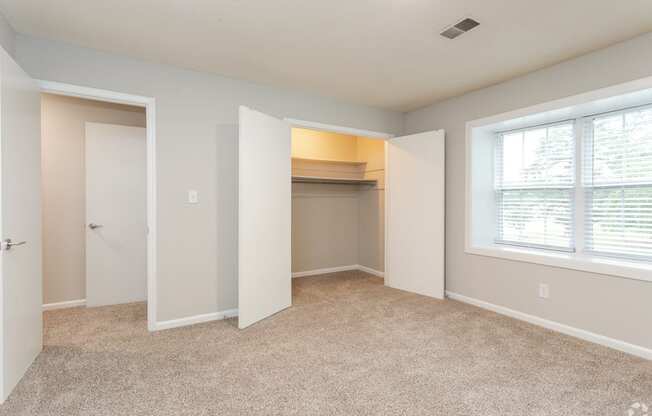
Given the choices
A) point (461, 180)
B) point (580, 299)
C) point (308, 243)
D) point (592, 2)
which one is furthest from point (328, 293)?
point (592, 2)

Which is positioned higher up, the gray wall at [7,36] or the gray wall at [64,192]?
the gray wall at [7,36]

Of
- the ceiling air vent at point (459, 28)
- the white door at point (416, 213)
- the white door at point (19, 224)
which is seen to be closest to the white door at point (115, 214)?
the white door at point (19, 224)

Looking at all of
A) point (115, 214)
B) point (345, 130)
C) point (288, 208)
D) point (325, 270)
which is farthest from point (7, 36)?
point (325, 270)

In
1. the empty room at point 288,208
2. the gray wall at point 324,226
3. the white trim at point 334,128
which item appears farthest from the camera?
the gray wall at point 324,226

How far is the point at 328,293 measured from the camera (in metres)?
4.04

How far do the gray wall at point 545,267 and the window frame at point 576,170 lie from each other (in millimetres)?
66

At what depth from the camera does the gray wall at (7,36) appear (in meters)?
2.16

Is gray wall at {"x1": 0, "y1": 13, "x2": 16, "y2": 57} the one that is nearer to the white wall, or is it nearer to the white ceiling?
the white ceiling

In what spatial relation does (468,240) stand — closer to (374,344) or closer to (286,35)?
(374,344)

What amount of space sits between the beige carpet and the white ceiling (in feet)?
7.79

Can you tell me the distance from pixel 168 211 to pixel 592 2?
137 inches

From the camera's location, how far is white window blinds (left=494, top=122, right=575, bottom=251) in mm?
3104

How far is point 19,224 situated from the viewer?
81.0 inches

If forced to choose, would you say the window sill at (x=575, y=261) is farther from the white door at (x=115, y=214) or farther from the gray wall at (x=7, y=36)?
the gray wall at (x=7, y=36)
